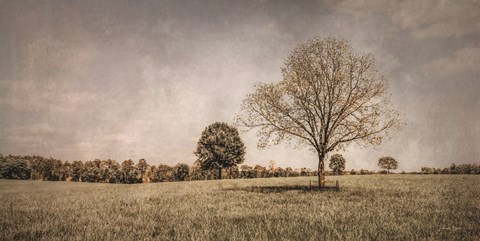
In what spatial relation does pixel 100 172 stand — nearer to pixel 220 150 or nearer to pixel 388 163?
pixel 220 150

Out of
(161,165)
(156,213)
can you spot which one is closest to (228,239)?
(156,213)

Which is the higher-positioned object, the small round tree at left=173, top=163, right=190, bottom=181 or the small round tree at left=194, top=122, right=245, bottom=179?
the small round tree at left=194, top=122, right=245, bottom=179

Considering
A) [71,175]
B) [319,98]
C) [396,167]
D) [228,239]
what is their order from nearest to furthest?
[228,239] → [319,98] → [71,175] → [396,167]

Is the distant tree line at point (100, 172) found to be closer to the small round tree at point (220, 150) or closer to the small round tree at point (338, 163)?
the small round tree at point (220, 150)

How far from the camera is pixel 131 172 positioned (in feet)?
209

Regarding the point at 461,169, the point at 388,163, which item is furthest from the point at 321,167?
the point at 388,163

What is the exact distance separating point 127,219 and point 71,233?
2.36 m

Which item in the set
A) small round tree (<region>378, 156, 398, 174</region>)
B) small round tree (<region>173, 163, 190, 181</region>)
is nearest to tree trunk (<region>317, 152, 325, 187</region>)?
small round tree (<region>173, 163, 190, 181</region>)

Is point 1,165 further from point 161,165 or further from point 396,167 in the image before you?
point 396,167

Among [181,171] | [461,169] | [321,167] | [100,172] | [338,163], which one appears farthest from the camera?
[338,163]

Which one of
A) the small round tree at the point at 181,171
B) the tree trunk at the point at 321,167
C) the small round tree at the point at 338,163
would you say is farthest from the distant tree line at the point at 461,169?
the tree trunk at the point at 321,167

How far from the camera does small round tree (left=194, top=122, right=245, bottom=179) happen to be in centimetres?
6962

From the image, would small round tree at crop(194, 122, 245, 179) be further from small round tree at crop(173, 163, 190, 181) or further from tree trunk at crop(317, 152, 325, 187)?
tree trunk at crop(317, 152, 325, 187)

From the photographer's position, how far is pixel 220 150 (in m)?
69.0
